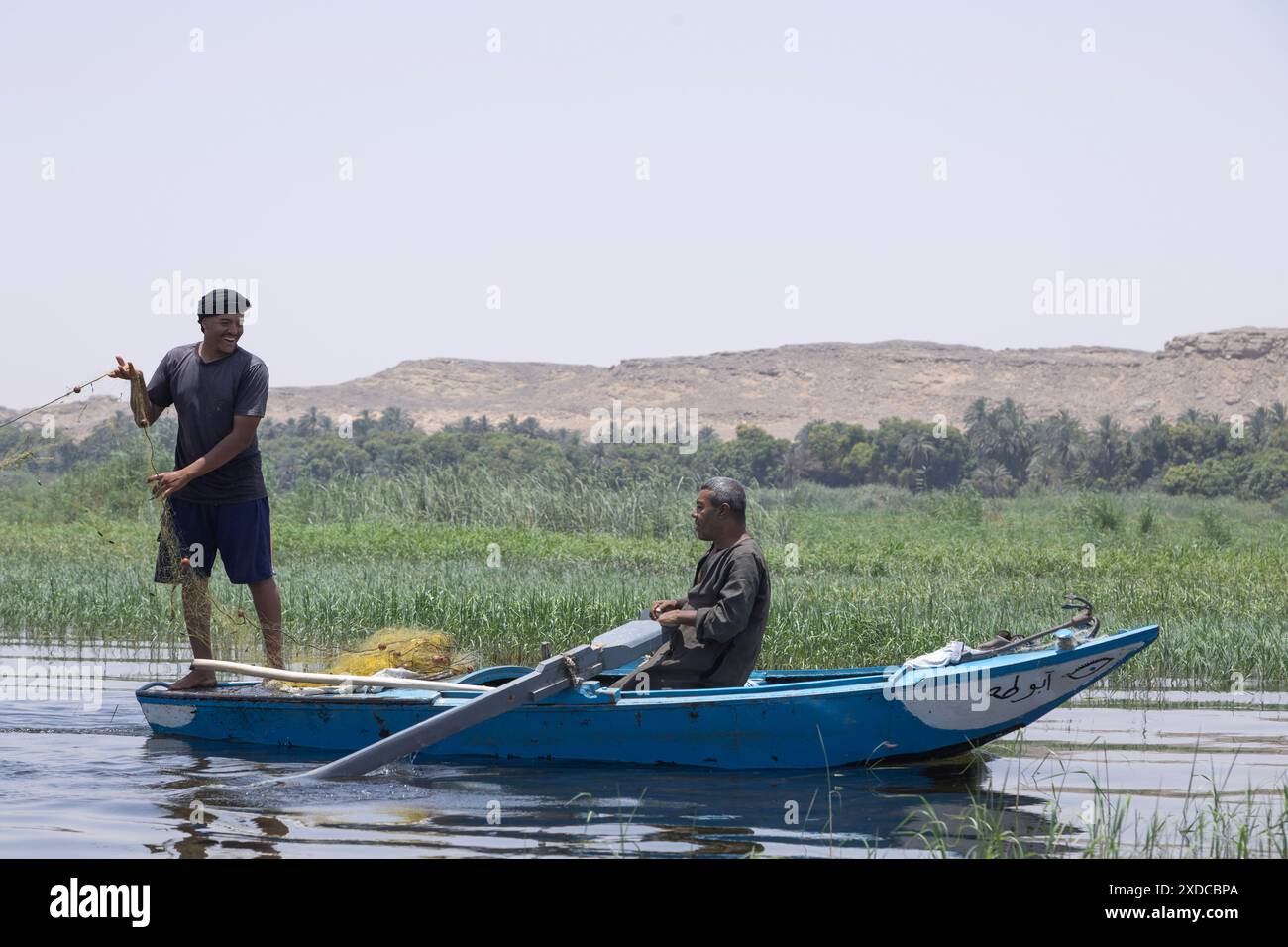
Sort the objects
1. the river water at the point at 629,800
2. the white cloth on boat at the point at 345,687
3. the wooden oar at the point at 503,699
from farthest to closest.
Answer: the white cloth on boat at the point at 345,687 → the wooden oar at the point at 503,699 → the river water at the point at 629,800

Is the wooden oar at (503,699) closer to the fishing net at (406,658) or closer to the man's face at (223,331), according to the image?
the fishing net at (406,658)

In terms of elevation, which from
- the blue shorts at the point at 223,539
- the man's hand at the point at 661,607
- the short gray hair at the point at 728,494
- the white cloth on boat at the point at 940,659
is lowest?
the white cloth on boat at the point at 940,659

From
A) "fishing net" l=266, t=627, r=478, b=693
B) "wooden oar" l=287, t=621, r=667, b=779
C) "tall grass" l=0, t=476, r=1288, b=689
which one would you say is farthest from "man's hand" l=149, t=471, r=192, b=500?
"wooden oar" l=287, t=621, r=667, b=779

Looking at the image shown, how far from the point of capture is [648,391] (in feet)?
332

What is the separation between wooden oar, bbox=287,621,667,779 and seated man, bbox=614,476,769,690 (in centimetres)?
21

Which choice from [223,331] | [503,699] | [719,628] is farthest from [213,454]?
[719,628]

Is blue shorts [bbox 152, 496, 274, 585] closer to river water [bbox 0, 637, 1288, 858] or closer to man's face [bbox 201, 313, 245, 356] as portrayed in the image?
man's face [bbox 201, 313, 245, 356]

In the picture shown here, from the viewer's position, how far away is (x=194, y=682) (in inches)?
356

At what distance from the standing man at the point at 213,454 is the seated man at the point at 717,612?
7.41 feet

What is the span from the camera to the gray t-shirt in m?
8.56

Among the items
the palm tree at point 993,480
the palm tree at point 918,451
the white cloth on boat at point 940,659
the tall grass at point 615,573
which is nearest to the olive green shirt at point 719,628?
the white cloth on boat at point 940,659

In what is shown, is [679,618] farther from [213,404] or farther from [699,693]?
[213,404]

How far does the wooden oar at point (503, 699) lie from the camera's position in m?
7.54
